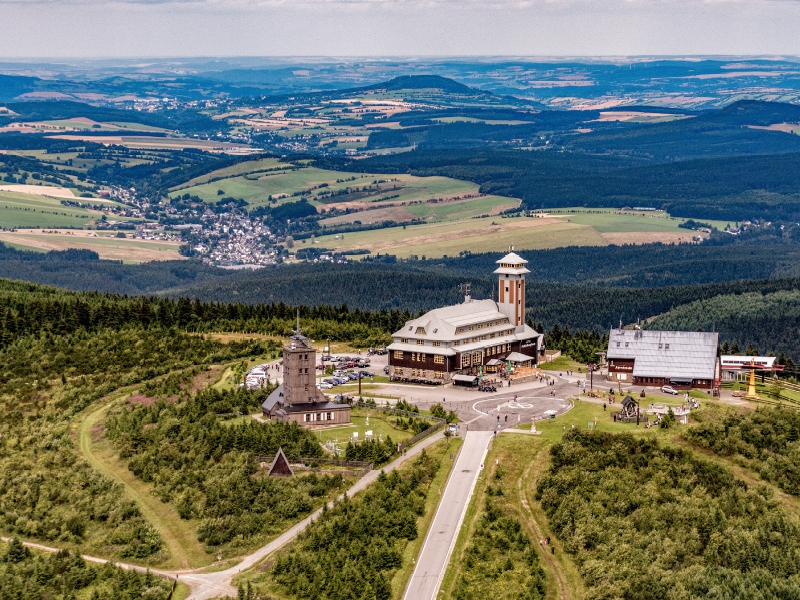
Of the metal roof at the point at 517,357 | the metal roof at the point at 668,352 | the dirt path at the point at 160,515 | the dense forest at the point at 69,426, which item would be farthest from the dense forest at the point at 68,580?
the metal roof at the point at 668,352

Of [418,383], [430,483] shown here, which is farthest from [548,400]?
[430,483]

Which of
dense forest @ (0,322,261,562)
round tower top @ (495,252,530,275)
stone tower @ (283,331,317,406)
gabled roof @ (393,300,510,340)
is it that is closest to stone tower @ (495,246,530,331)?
round tower top @ (495,252,530,275)

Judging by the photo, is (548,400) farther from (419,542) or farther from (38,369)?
(38,369)

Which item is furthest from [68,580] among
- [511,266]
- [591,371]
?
[511,266]

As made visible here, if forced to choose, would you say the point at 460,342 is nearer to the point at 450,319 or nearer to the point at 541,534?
the point at 450,319

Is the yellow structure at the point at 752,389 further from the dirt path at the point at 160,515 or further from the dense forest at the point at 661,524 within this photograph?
the dirt path at the point at 160,515
